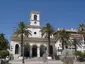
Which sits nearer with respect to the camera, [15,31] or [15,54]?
[15,31]

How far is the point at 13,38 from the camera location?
61.8 m

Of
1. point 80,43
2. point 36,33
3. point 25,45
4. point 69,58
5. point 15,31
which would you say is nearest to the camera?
point 69,58

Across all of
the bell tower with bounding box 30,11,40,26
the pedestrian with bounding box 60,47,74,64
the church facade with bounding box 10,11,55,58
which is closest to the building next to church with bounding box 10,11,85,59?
the church facade with bounding box 10,11,55,58

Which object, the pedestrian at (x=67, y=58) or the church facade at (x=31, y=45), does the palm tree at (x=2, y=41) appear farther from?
the pedestrian at (x=67, y=58)

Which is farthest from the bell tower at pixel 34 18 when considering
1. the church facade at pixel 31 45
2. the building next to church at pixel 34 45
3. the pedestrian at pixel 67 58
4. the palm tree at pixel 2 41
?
the pedestrian at pixel 67 58

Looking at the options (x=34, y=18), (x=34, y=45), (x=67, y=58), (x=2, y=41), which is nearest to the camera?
(x=67, y=58)

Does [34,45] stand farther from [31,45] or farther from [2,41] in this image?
[2,41]

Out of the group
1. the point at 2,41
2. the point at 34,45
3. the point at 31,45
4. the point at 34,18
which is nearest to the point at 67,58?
the point at 2,41

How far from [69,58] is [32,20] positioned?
61293 mm

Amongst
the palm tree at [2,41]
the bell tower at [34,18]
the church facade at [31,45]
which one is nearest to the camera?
the palm tree at [2,41]

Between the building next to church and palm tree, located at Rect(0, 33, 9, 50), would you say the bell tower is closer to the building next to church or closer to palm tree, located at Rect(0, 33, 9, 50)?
the building next to church

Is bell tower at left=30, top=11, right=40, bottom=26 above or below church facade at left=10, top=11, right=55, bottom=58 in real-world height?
above

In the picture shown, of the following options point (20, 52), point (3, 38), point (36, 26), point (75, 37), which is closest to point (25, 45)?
point (20, 52)

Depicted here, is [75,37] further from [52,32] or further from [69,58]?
[69,58]
